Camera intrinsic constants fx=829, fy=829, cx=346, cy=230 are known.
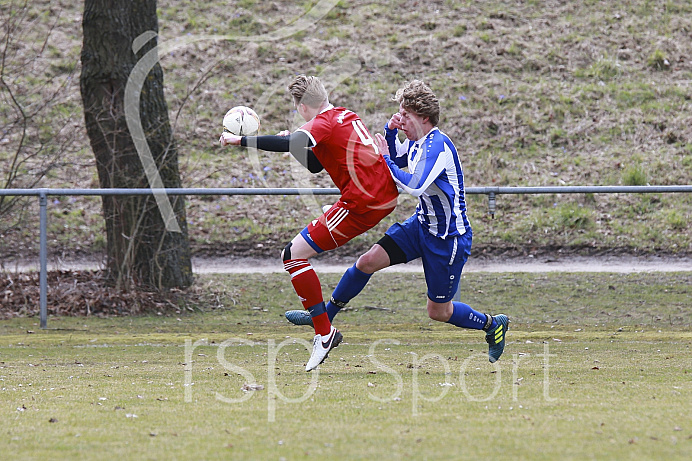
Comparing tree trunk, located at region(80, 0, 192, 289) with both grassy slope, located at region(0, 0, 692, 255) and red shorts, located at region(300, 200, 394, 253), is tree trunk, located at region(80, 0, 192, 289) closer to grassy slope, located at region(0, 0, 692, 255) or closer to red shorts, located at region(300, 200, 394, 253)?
grassy slope, located at region(0, 0, 692, 255)

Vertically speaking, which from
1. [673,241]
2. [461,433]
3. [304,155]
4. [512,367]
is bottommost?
[673,241]

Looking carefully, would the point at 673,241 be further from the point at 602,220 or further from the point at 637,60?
the point at 637,60

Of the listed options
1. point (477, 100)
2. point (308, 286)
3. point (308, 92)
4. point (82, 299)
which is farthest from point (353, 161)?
point (477, 100)

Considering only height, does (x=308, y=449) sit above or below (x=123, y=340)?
above

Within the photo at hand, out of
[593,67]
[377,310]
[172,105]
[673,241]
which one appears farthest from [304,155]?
[593,67]

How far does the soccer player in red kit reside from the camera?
6270 mm

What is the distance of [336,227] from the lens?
20.8 ft

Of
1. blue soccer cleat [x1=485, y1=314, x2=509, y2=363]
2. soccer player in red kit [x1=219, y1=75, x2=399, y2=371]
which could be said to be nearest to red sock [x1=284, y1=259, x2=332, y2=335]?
soccer player in red kit [x1=219, y1=75, x2=399, y2=371]

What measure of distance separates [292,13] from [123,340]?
18.1 meters

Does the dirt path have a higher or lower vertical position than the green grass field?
lower

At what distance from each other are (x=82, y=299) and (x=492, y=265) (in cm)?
660

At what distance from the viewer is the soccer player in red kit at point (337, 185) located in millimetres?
6270

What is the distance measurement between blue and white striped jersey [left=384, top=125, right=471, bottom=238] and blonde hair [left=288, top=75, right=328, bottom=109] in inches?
26.5

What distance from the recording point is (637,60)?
21.2 metres
